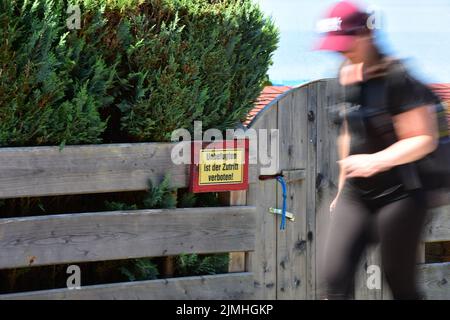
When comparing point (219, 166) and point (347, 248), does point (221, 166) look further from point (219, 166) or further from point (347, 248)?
point (347, 248)

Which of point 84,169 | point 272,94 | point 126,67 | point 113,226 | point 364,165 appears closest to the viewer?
point 364,165

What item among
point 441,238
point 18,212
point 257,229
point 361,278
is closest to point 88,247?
point 18,212

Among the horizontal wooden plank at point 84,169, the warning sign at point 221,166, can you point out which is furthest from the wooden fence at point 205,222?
the warning sign at point 221,166

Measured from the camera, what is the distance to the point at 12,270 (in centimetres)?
542

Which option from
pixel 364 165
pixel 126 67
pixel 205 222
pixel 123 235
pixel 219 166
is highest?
pixel 126 67

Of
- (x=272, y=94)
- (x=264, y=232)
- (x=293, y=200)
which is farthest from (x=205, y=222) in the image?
(x=272, y=94)

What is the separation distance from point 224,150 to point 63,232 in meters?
A: 1.31

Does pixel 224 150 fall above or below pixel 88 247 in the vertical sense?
above

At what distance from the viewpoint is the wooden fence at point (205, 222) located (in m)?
5.29

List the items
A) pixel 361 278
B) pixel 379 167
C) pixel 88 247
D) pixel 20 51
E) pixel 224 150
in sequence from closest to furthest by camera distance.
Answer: pixel 379 167
pixel 20 51
pixel 88 247
pixel 224 150
pixel 361 278

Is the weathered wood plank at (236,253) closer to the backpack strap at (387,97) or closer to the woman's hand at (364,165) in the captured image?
the woman's hand at (364,165)

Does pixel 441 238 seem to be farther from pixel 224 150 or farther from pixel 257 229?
pixel 224 150

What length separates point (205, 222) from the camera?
5879mm

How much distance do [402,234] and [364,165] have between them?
37 centimetres
